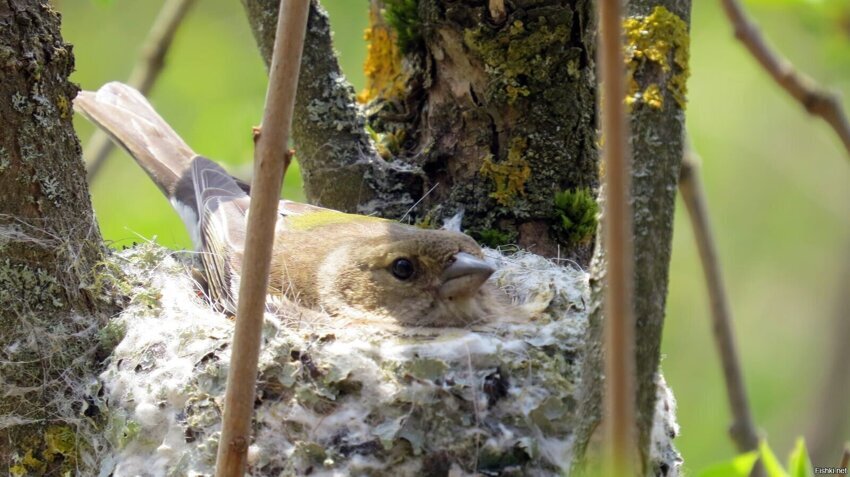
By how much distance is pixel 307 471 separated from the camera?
2637mm

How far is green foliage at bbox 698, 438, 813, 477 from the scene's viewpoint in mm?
2199

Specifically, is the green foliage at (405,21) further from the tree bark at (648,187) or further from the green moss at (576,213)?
the tree bark at (648,187)

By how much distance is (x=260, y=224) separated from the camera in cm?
181

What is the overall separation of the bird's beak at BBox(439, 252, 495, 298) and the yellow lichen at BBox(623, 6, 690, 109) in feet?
3.69

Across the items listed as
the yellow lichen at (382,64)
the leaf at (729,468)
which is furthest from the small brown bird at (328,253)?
the leaf at (729,468)

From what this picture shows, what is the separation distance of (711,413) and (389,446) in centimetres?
523

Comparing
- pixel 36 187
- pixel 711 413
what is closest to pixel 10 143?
pixel 36 187

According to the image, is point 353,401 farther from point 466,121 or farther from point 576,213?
point 466,121

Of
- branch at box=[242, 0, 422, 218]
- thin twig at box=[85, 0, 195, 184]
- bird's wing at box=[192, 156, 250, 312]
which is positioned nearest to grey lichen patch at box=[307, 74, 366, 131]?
branch at box=[242, 0, 422, 218]

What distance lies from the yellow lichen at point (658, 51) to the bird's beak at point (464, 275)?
1.13 m

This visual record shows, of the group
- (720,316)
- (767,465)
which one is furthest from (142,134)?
(767,465)

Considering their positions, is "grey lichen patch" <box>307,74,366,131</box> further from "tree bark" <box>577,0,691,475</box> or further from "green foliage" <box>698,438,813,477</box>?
"green foliage" <box>698,438,813,477</box>

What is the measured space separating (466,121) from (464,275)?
659 millimetres

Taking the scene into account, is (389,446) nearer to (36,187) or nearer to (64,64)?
(36,187)
